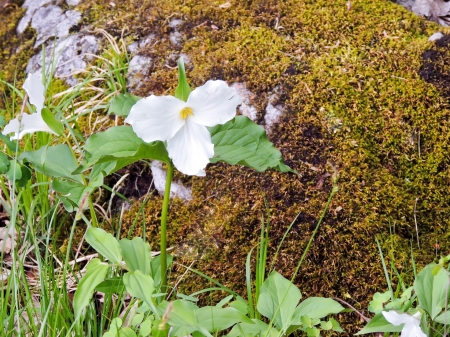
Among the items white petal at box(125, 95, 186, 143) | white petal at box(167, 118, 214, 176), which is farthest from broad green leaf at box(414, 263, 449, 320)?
white petal at box(125, 95, 186, 143)

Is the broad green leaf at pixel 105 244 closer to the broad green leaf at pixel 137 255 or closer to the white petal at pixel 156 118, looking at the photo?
the broad green leaf at pixel 137 255

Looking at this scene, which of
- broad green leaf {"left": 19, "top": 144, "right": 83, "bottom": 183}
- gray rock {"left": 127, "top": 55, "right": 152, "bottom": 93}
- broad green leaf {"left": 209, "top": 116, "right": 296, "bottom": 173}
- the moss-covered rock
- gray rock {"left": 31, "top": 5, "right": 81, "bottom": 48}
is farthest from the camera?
gray rock {"left": 31, "top": 5, "right": 81, "bottom": 48}

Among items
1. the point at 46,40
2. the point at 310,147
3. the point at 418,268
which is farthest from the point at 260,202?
the point at 46,40

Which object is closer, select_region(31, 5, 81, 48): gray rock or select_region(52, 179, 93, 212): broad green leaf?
select_region(52, 179, 93, 212): broad green leaf

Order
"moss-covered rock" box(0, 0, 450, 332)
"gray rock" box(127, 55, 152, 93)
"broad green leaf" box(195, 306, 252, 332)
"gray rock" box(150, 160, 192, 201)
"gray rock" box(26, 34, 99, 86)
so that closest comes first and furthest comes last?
"broad green leaf" box(195, 306, 252, 332)
"moss-covered rock" box(0, 0, 450, 332)
"gray rock" box(150, 160, 192, 201)
"gray rock" box(127, 55, 152, 93)
"gray rock" box(26, 34, 99, 86)

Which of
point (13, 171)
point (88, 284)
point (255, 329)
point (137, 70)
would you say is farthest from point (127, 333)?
point (137, 70)

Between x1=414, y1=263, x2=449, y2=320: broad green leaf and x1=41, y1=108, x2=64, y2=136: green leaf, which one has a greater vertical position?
x1=41, y1=108, x2=64, y2=136: green leaf

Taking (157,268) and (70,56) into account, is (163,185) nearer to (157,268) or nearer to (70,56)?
(157,268)

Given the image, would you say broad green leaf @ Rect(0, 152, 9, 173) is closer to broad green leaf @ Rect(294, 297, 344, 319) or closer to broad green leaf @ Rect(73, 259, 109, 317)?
broad green leaf @ Rect(73, 259, 109, 317)

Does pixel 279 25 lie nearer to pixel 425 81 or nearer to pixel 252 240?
pixel 425 81
